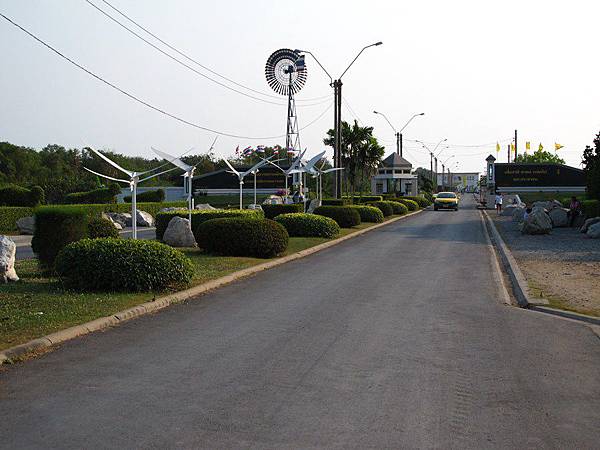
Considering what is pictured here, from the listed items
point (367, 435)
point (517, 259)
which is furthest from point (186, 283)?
point (517, 259)

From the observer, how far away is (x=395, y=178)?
108m

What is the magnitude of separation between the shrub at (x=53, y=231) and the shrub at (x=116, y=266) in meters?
2.19

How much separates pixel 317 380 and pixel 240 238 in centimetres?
1247

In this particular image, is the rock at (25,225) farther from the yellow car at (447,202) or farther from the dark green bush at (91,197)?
the yellow car at (447,202)

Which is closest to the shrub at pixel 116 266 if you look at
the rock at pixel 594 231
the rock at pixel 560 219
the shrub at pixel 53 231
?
the shrub at pixel 53 231

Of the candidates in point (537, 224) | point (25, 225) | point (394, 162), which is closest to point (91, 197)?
point (25, 225)

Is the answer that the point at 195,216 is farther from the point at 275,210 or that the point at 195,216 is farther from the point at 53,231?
Answer: the point at 53,231

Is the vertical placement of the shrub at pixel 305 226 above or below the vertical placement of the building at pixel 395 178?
below

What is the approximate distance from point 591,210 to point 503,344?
29610 millimetres

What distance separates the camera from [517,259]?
66.1ft

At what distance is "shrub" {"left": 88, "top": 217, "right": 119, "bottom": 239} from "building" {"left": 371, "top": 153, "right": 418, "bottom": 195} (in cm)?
9270

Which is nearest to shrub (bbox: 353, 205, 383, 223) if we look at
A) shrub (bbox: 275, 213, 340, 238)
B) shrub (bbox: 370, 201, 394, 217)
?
shrub (bbox: 370, 201, 394, 217)

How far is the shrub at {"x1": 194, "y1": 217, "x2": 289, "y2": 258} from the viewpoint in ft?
63.7

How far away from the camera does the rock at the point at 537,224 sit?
98.4ft
